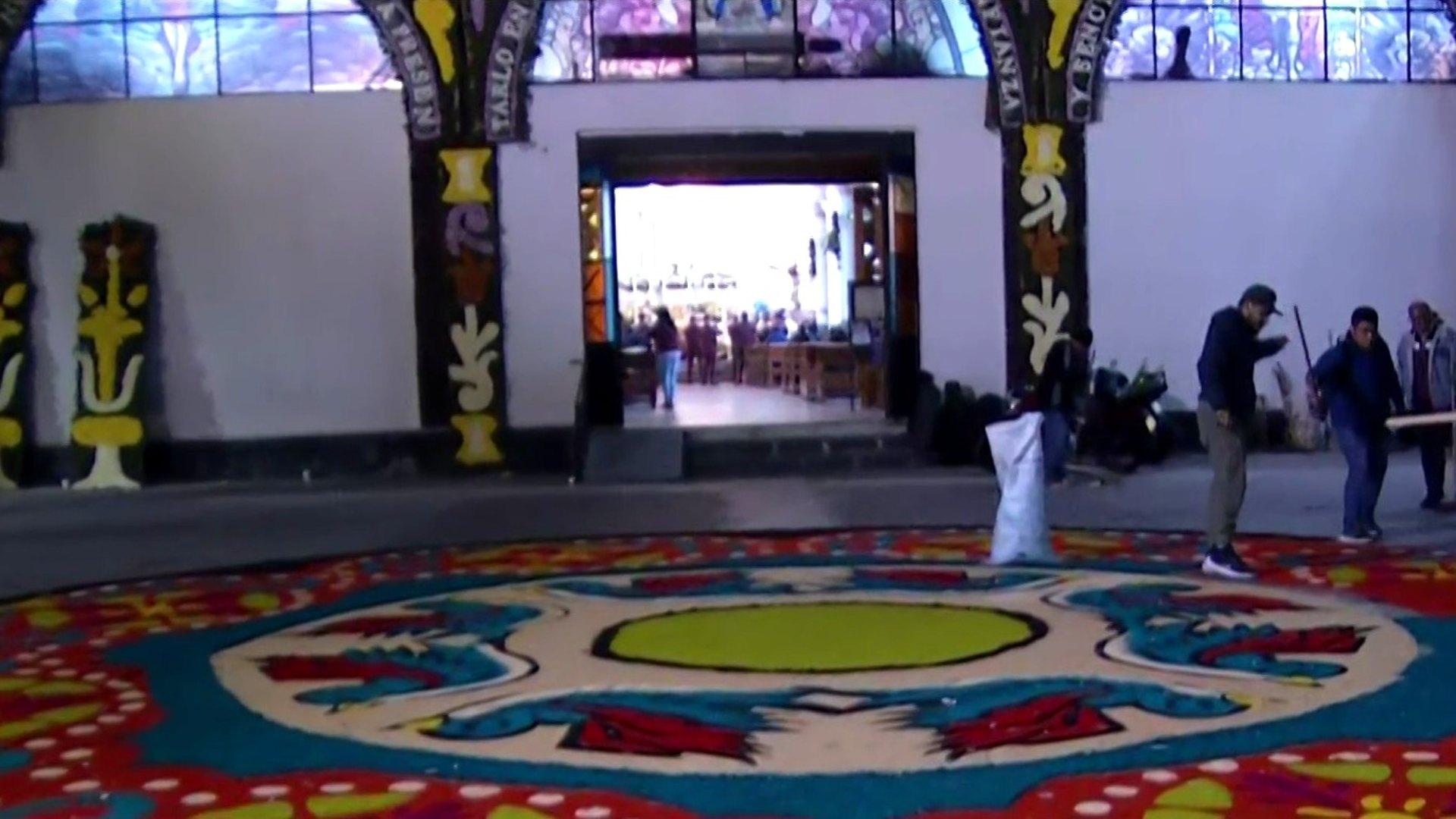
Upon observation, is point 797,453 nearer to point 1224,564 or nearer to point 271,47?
point 271,47

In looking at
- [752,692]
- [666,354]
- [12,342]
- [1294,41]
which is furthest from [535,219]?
[752,692]

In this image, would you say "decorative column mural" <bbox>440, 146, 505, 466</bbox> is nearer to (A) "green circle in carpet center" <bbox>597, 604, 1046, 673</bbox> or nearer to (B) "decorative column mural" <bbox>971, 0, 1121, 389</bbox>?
(B) "decorative column mural" <bbox>971, 0, 1121, 389</bbox>

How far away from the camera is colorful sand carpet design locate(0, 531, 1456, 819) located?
16.2 feet

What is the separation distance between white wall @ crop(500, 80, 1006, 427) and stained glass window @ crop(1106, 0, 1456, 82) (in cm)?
180

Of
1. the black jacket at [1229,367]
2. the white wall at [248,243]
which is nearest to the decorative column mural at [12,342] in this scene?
the white wall at [248,243]

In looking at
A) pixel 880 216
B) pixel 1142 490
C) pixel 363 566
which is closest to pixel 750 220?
pixel 880 216

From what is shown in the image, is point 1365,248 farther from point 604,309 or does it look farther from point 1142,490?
point 604,309

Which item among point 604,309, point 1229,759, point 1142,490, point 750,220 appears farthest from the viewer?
point 750,220

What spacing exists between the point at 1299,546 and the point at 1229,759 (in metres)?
4.94

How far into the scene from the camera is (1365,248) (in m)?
16.2

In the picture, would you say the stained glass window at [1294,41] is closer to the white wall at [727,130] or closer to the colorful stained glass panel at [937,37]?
the colorful stained glass panel at [937,37]

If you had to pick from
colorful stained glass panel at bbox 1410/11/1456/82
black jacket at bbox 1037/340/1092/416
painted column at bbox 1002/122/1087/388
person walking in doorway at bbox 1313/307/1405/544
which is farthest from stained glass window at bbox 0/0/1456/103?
person walking in doorway at bbox 1313/307/1405/544

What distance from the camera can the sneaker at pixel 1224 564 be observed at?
8625 millimetres

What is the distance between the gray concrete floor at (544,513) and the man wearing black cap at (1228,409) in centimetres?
187
